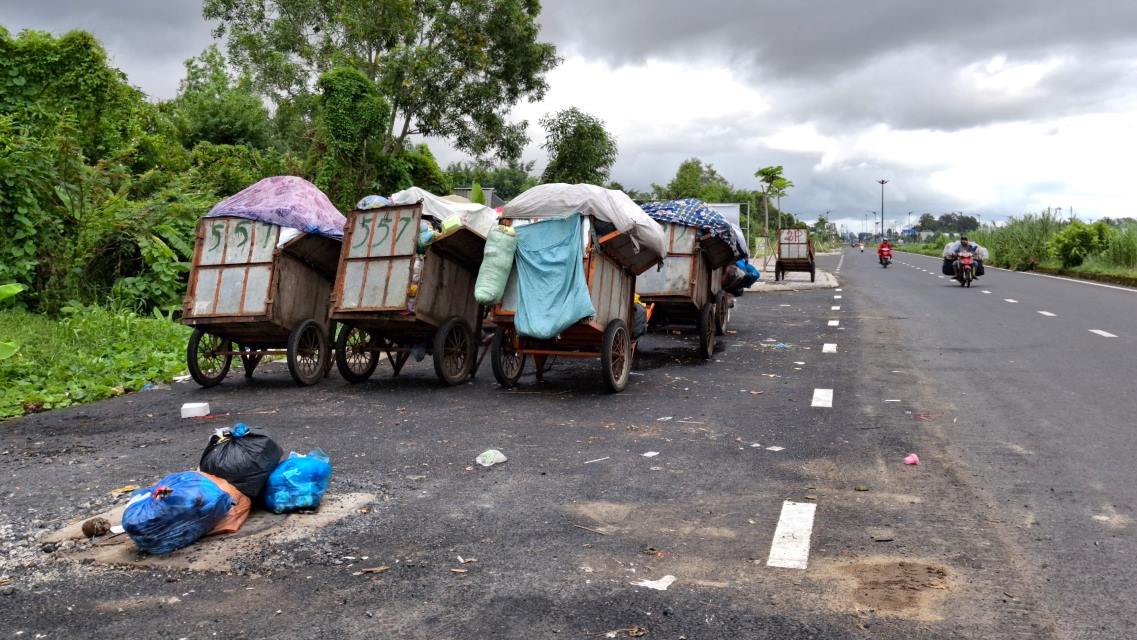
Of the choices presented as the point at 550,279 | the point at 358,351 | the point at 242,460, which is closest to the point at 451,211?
the point at 550,279

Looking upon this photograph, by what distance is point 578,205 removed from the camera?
9180 millimetres

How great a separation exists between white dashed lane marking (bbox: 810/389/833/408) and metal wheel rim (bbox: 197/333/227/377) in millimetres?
6452

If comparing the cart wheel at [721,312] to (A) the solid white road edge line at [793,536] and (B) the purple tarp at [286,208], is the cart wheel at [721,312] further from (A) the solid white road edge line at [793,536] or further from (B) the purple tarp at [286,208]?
(A) the solid white road edge line at [793,536]

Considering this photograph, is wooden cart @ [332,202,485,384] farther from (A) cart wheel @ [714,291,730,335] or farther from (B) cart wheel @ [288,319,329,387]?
(A) cart wheel @ [714,291,730,335]

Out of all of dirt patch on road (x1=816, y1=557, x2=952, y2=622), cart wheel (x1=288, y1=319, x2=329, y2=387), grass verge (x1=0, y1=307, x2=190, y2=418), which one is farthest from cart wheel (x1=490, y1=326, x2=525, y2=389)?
dirt patch on road (x1=816, y1=557, x2=952, y2=622)

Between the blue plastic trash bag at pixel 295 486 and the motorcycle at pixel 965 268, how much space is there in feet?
82.0

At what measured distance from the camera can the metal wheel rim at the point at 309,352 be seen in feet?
33.1

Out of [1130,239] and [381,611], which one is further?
[1130,239]

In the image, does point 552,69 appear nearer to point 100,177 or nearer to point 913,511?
point 100,177

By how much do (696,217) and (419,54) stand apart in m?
19.4

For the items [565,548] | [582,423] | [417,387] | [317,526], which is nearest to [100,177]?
[417,387]

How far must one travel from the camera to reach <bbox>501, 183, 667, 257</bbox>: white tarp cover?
9.25 meters

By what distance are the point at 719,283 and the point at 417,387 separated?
18.3 ft

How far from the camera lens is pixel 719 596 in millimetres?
3883
